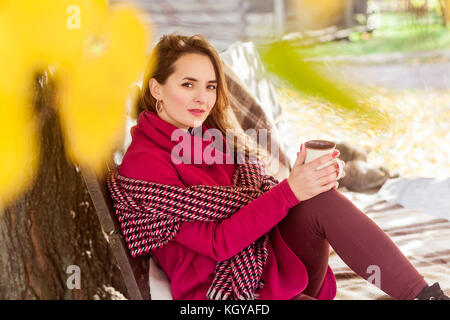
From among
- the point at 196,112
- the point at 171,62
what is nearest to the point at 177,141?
the point at 196,112

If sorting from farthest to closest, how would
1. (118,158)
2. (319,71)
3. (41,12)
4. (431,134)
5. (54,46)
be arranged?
(431,134)
(118,158)
(54,46)
(41,12)
(319,71)

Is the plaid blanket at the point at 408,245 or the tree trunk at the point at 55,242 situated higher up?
the tree trunk at the point at 55,242

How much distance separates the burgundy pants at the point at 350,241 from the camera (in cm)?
128

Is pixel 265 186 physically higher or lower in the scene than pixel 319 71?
lower

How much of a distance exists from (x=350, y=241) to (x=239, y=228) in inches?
11.5

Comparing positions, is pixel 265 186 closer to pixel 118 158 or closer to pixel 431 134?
pixel 118 158

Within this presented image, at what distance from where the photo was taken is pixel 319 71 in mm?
353

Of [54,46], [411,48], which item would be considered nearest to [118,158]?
[54,46]

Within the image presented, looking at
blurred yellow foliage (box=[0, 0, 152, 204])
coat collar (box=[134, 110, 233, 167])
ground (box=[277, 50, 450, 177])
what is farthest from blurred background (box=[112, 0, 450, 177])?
coat collar (box=[134, 110, 233, 167])

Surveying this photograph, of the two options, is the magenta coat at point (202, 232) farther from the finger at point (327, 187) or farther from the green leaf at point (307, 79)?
the green leaf at point (307, 79)

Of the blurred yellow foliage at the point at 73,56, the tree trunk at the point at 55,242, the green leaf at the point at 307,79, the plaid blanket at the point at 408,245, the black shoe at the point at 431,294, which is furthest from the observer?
the plaid blanket at the point at 408,245

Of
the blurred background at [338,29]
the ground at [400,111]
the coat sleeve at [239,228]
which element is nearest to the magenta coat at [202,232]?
the coat sleeve at [239,228]

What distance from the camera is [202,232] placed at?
130 cm
